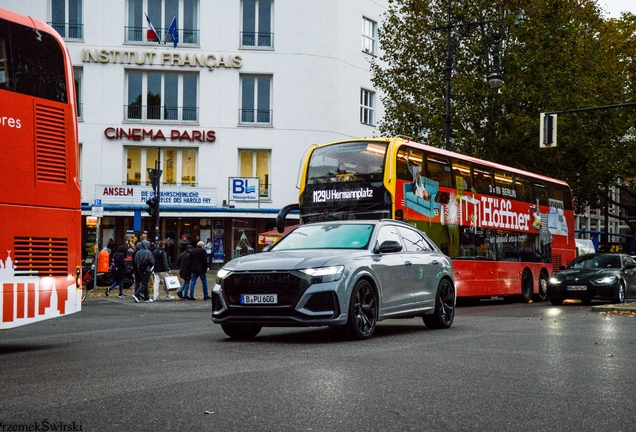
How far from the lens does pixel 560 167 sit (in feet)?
123

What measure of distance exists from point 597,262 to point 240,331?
1522 cm

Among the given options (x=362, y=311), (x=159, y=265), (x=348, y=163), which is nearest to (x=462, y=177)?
(x=348, y=163)

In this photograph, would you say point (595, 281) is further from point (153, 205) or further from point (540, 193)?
point (153, 205)

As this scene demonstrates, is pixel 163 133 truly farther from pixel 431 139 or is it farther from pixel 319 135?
pixel 431 139

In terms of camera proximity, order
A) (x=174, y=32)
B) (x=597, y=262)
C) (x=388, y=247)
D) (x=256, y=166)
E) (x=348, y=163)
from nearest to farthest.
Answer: (x=388, y=247), (x=348, y=163), (x=597, y=262), (x=174, y=32), (x=256, y=166)

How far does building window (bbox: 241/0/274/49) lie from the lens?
4669cm

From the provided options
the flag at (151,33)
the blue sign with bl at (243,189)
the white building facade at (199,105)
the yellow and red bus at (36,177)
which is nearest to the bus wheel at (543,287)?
the yellow and red bus at (36,177)

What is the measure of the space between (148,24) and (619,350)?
3895cm

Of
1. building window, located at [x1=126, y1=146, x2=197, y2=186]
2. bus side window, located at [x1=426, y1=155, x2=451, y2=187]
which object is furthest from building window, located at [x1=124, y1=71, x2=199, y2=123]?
bus side window, located at [x1=426, y1=155, x2=451, y2=187]

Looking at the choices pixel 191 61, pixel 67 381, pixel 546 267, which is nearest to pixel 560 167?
pixel 546 267

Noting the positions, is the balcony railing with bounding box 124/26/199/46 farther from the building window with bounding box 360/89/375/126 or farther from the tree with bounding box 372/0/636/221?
the tree with bounding box 372/0/636/221

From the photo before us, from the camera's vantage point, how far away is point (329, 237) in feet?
40.9

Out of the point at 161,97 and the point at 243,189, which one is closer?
the point at 243,189

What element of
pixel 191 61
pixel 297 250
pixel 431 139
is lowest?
pixel 297 250
